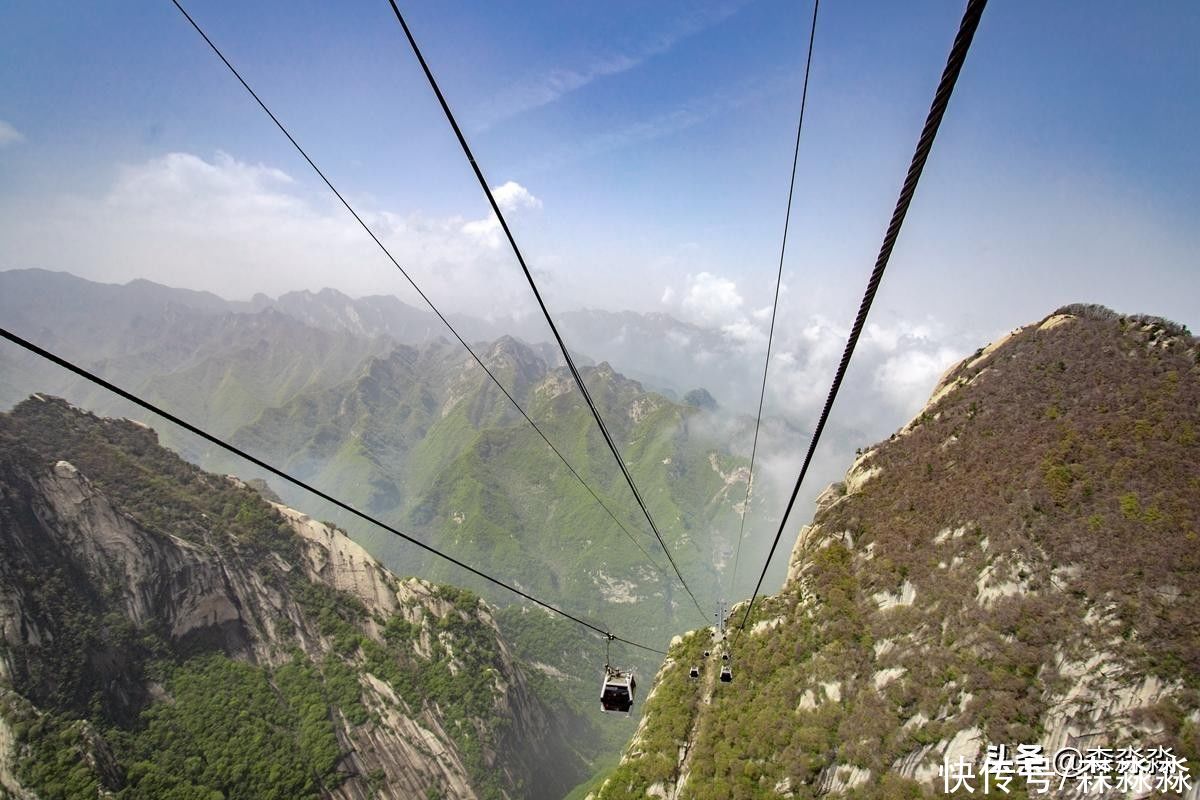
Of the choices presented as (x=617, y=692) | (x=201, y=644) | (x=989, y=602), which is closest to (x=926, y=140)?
(x=617, y=692)

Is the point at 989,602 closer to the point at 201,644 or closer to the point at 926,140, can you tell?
the point at 926,140

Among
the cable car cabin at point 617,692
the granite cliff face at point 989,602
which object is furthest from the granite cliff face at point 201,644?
the cable car cabin at point 617,692

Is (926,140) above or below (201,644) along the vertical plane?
above

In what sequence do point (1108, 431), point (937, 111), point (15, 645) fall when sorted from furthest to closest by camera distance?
point (15, 645) → point (1108, 431) → point (937, 111)

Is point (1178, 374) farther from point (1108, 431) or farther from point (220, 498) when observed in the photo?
point (220, 498)

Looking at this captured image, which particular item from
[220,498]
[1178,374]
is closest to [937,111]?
[1178,374]

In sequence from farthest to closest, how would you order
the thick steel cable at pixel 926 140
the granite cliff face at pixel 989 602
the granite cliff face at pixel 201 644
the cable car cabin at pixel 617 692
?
the granite cliff face at pixel 201 644
the granite cliff face at pixel 989 602
the cable car cabin at pixel 617 692
the thick steel cable at pixel 926 140

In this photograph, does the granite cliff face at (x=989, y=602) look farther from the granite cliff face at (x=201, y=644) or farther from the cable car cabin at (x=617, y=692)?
the granite cliff face at (x=201, y=644)
